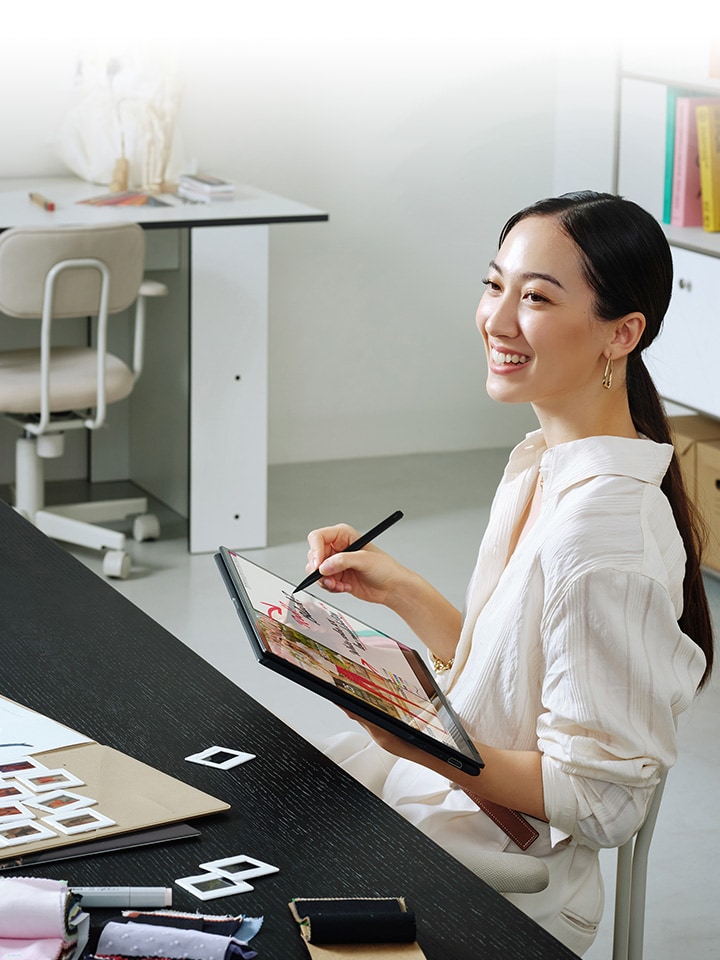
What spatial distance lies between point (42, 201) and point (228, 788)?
310cm

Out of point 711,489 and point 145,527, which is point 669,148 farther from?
point 145,527

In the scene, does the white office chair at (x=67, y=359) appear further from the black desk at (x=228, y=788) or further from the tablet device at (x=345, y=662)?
the tablet device at (x=345, y=662)

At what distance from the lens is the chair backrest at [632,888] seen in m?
1.48

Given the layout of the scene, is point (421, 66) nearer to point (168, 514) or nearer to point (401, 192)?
point (401, 192)

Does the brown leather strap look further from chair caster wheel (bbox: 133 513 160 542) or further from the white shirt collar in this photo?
chair caster wheel (bbox: 133 513 160 542)

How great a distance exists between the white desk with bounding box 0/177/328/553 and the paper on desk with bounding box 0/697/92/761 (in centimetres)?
259

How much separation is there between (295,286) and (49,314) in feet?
4.96

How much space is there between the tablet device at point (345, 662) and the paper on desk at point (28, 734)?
0.67ft

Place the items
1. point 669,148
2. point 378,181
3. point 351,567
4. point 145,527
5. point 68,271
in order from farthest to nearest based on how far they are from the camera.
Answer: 1. point 378,181
2. point 145,527
3. point 669,148
4. point 68,271
5. point 351,567

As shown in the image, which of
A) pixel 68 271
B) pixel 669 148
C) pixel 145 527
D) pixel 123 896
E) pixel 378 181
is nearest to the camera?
pixel 123 896

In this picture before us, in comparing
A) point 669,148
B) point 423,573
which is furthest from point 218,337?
point 669,148

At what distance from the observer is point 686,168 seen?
4062 mm

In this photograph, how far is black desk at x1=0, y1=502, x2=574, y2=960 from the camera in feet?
3.57

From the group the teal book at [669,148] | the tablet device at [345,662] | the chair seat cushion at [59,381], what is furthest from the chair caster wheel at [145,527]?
the tablet device at [345,662]
